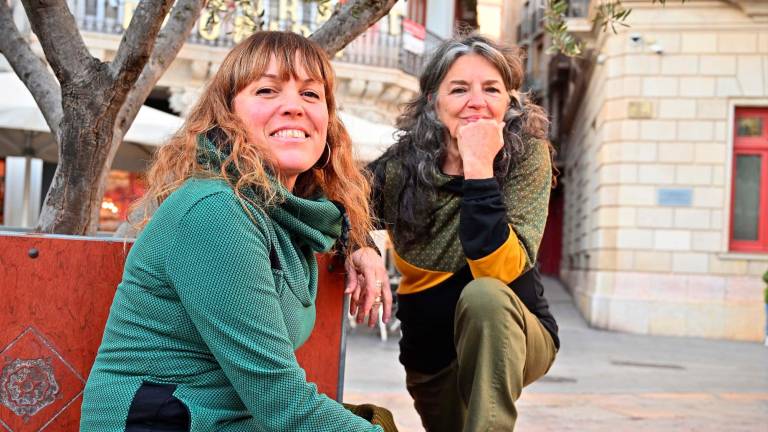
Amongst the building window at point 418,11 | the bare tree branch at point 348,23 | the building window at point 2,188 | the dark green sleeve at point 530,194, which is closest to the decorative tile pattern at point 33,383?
the dark green sleeve at point 530,194

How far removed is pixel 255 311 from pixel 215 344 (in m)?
0.10

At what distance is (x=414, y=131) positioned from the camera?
10.5 ft

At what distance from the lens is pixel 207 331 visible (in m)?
1.68

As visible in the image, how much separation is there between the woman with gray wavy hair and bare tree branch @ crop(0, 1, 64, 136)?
145 cm

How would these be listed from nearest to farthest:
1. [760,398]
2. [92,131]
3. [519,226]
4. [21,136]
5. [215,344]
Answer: [215,344] → [519,226] → [92,131] → [760,398] → [21,136]

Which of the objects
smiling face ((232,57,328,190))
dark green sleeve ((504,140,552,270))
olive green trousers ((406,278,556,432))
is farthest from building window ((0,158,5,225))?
smiling face ((232,57,328,190))

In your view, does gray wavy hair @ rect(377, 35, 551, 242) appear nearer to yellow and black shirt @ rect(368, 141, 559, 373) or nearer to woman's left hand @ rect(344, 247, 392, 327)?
yellow and black shirt @ rect(368, 141, 559, 373)

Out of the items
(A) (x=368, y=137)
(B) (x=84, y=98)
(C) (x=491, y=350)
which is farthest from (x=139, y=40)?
(A) (x=368, y=137)

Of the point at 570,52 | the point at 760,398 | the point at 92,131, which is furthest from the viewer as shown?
the point at 760,398

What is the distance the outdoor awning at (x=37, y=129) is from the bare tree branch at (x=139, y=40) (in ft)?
13.6

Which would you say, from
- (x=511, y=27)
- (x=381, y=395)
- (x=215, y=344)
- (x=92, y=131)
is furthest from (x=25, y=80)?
(x=511, y=27)

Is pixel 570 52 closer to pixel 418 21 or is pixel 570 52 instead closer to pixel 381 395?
pixel 381 395

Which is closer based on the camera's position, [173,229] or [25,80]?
[173,229]

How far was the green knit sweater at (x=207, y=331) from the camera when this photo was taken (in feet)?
5.50
